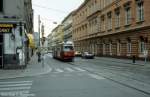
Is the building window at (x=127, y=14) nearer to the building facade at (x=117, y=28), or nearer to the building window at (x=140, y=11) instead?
the building facade at (x=117, y=28)

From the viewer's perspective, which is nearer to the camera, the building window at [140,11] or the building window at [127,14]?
the building window at [140,11]

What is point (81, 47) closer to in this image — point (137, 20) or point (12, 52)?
point (137, 20)

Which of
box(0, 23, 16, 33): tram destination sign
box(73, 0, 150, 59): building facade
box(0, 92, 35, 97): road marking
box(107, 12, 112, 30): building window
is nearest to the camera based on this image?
box(0, 92, 35, 97): road marking

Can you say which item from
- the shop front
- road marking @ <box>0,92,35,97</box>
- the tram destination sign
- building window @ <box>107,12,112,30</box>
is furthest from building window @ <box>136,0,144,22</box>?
road marking @ <box>0,92,35,97</box>

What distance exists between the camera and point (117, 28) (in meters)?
61.9

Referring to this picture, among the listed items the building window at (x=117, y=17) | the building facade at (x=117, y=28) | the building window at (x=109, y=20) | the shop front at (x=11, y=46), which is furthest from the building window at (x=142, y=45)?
the shop front at (x=11, y=46)

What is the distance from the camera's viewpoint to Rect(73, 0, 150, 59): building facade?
162 feet

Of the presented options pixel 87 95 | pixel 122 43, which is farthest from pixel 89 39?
pixel 87 95

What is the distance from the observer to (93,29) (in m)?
86.6

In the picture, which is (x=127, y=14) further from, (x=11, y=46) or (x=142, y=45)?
(x=11, y=46)

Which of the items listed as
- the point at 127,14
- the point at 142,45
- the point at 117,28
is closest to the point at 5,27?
the point at 142,45

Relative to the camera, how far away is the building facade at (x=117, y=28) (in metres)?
49.5

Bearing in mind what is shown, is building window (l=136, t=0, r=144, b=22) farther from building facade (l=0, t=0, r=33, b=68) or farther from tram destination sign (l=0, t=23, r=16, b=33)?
tram destination sign (l=0, t=23, r=16, b=33)

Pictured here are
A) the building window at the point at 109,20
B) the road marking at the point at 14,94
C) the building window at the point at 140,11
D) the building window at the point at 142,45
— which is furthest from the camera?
the building window at the point at 109,20
